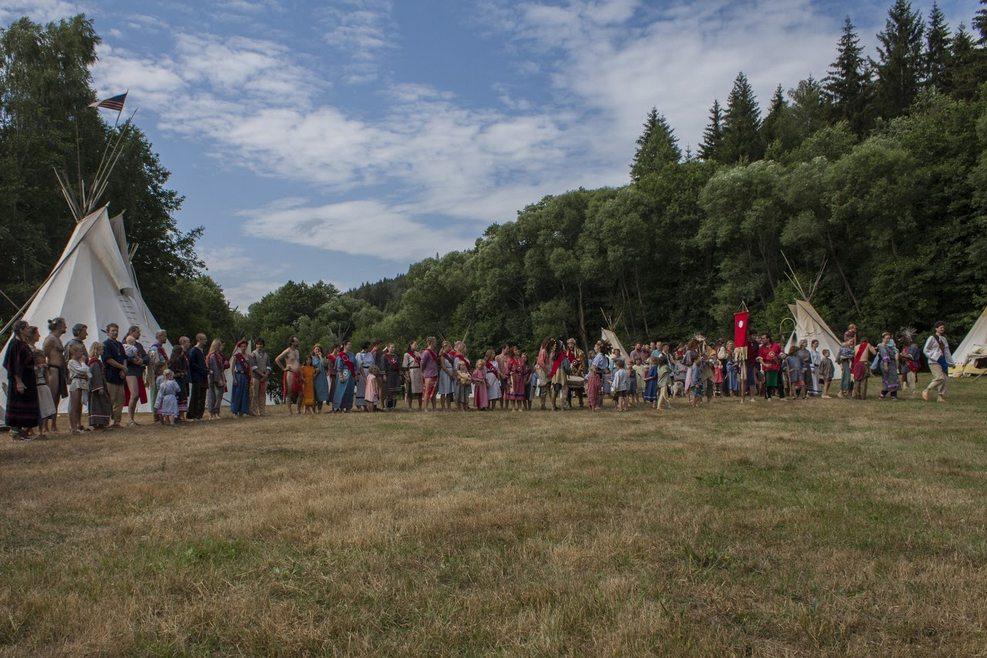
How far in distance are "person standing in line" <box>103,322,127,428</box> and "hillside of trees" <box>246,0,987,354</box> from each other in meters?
32.9

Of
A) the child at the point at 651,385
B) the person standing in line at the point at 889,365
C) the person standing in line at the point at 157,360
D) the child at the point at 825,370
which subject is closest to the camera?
the person standing in line at the point at 157,360

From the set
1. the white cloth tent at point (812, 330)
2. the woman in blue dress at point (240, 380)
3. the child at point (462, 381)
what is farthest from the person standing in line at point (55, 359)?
the white cloth tent at point (812, 330)

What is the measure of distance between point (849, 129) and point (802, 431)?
143 ft

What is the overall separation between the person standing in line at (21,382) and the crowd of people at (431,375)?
52.7 inches

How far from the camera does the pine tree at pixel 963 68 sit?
4175 cm

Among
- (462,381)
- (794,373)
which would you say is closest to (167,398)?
(462,381)

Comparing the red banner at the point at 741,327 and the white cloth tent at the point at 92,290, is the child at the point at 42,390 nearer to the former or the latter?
the white cloth tent at the point at 92,290

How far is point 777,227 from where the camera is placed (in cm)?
3822

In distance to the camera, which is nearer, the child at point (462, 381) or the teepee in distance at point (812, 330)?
the child at point (462, 381)

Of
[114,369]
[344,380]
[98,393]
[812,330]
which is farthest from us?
[812,330]

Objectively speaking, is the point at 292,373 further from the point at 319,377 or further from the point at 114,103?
the point at 114,103

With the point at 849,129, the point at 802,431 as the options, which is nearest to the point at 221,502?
the point at 802,431

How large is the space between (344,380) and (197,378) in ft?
13.5

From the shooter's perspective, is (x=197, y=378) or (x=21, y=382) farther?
(x=197, y=378)
